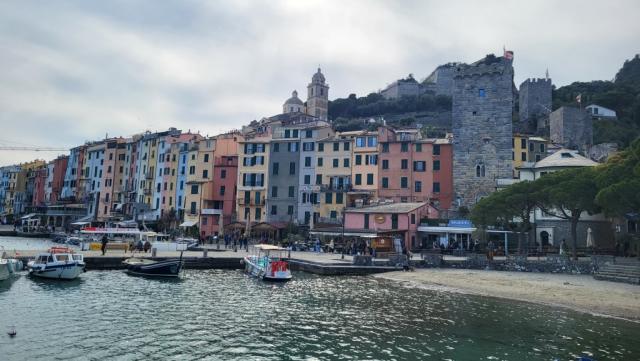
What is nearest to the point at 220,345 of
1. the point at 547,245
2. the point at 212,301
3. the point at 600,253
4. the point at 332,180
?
the point at 212,301

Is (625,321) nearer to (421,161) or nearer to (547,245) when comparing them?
(547,245)

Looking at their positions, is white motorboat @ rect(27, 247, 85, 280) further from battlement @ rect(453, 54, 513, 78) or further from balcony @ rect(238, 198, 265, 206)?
battlement @ rect(453, 54, 513, 78)

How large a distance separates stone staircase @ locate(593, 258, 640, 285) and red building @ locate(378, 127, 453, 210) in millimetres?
25536

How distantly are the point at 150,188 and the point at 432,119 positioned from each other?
223 ft

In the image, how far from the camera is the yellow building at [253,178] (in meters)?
66.1

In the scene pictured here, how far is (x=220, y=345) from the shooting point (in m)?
16.4

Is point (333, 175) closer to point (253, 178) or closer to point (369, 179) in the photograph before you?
point (369, 179)

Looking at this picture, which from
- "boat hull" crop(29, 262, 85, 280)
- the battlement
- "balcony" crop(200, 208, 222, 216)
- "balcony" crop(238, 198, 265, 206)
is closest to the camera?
"boat hull" crop(29, 262, 85, 280)

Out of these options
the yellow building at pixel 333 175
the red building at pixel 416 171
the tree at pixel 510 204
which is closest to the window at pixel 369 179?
the red building at pixel 416 171

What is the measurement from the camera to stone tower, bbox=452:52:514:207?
56.8 m

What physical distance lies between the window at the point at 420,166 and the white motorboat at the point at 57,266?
41.1 metres

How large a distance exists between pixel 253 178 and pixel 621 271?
153 ft

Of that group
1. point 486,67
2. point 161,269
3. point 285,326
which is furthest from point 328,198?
point 285,326

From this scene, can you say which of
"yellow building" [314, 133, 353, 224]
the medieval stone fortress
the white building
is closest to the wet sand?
the medieval stone fortress
